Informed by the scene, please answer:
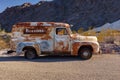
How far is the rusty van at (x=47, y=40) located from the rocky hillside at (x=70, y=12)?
85605mm

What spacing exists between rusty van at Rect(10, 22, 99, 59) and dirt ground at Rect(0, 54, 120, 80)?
1.17 metres

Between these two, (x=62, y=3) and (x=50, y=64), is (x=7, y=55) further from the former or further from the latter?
(x=62, y=3)

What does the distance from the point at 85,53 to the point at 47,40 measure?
2.28 m

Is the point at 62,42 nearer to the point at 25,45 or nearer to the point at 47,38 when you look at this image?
the point at 47,38

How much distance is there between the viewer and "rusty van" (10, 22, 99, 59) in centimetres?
2131

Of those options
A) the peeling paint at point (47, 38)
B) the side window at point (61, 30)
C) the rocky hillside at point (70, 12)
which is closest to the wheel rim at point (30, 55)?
the peeling paint at point (47, 38)

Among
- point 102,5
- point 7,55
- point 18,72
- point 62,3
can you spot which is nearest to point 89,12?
point 102,5

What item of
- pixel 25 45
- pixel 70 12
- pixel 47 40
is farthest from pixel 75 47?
pixel 70 12

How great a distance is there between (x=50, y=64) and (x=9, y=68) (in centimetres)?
244

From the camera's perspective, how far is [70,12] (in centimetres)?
13375

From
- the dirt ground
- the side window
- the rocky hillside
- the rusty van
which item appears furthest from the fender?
the rocky hillside

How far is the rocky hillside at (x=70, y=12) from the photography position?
115 metres

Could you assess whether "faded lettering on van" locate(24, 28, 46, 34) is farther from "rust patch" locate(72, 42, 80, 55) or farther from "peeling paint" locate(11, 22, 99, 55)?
"rust patch" locate(72, 42, 80, 55)

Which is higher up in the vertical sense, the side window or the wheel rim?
the side window
